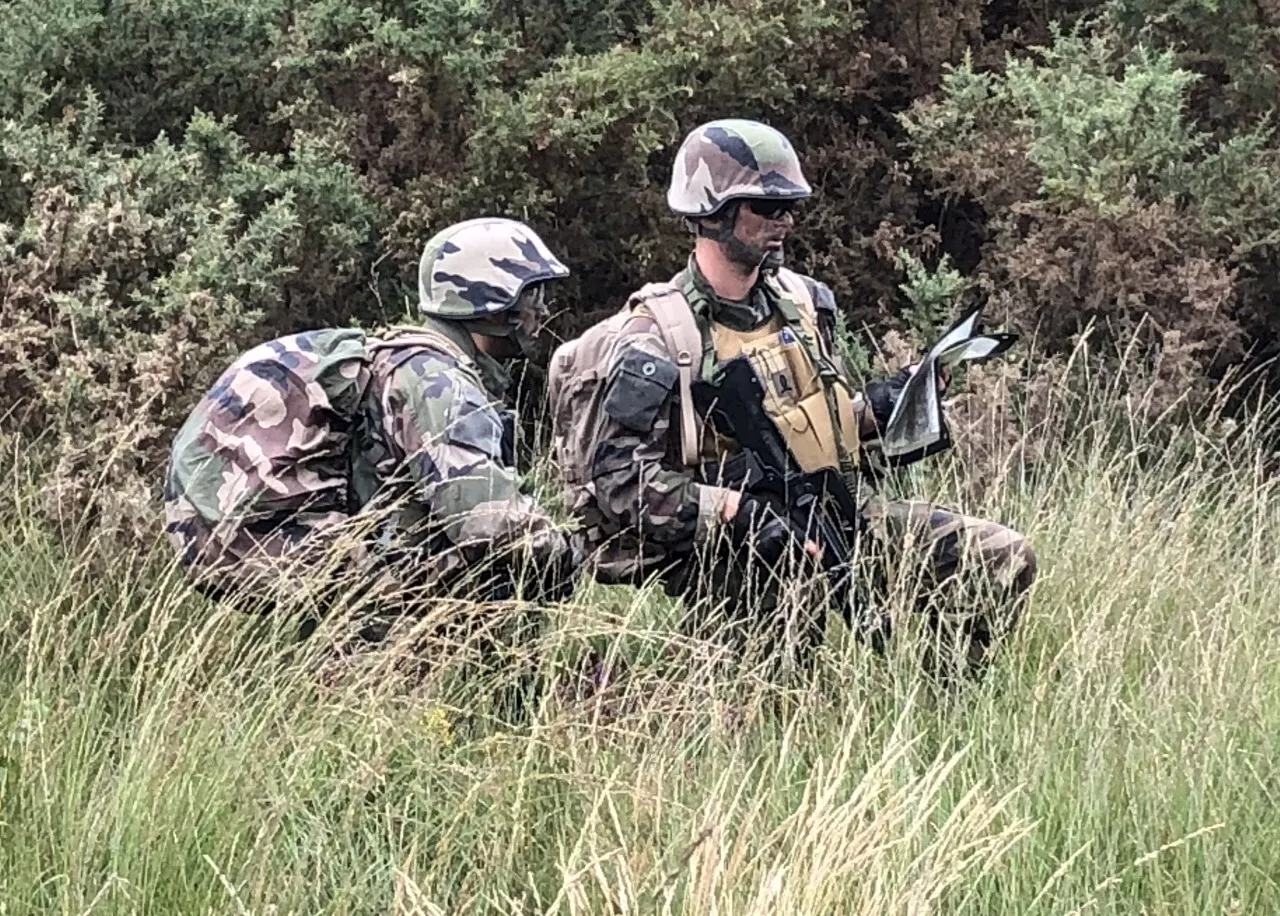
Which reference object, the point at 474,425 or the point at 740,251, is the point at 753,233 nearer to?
the point at 740,251

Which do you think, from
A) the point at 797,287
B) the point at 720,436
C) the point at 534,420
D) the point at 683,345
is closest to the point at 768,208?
the point at 797,287

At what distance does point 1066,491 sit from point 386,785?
3.58 metres

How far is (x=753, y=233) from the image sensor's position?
14.1 feet

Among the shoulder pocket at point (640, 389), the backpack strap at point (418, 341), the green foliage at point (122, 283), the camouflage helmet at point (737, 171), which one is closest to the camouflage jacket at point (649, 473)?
the shoulder pocket at point (640, 389)

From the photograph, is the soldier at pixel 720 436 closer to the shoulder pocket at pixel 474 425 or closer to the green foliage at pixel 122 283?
the shoulder pocket at pixel 474 425

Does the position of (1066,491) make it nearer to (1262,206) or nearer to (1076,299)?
(1076,299)

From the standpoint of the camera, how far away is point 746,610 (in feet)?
14.2

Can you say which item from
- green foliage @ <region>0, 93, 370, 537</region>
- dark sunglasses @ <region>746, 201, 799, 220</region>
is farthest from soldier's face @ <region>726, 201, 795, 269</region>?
green foliage @ <region>0, 93, 370, 537</region>

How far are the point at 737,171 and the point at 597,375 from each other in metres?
0.68

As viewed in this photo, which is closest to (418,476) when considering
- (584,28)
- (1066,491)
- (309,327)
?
(1066,491)

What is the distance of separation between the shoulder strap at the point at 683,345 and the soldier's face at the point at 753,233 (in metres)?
0.20

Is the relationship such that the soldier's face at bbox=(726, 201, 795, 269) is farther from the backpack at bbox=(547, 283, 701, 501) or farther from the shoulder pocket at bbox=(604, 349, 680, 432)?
the shoulder pocket at bbox=(604, 349, 680, 432)

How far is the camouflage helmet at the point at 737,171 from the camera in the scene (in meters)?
4.29

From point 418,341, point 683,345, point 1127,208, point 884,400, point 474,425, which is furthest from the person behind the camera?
point 1127,208
